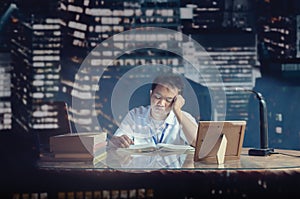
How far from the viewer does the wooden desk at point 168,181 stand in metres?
1.85

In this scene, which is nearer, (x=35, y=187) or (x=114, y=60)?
(x=35, y=187)

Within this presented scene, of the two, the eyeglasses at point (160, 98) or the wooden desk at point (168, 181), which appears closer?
the wooden desk at point (168, 181)

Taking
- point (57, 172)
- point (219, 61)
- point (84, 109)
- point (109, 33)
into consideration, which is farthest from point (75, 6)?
point (57, 172)

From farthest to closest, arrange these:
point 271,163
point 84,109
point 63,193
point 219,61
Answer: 1. point 84,109
2. point 219,61
3. point 271,163
4. point 63,193

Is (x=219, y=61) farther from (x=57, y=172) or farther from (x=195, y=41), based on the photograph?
(x=57, y=172)

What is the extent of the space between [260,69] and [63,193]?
368cm

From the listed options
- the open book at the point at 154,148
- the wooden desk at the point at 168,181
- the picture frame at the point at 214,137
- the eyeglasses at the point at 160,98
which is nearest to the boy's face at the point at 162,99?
the eyeglasses at the point at 160,98

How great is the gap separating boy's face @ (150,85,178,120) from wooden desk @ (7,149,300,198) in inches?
38.6

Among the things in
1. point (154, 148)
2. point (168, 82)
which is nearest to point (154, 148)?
point (154, 148)

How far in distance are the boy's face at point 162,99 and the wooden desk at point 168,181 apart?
3.22ft

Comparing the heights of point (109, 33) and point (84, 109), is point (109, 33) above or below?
above

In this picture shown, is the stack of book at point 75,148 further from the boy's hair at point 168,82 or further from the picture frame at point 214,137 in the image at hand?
the boy's hair at point 168,82

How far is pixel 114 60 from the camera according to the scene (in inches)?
207

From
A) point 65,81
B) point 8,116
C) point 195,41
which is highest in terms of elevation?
point 195,41
